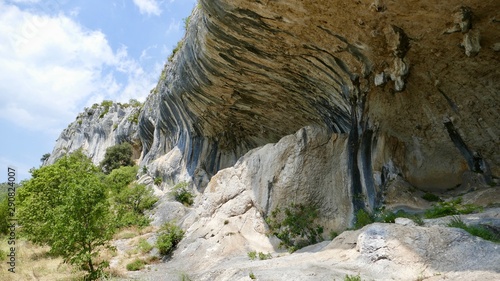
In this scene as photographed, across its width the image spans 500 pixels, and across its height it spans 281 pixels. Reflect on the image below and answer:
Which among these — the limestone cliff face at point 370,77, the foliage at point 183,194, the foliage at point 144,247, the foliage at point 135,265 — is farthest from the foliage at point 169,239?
the foliage at point 183,194

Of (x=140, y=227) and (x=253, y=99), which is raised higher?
(x=253, y=99)

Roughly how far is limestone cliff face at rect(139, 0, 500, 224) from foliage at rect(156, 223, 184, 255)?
4.07 meters

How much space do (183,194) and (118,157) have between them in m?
22.1

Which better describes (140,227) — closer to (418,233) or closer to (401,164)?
(401,164)

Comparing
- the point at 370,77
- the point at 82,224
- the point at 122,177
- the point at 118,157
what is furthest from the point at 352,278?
the point at 118,157

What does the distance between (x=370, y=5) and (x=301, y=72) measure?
16.2 feet

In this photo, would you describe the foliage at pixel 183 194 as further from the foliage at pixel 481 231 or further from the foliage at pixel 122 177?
the foliage at pixel 481 231

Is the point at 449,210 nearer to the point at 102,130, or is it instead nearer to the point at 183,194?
the point at 183,194

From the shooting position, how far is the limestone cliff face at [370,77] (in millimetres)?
12414

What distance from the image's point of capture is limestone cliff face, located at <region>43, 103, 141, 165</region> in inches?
1941

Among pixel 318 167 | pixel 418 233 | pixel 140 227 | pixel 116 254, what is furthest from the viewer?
pixel 140 227

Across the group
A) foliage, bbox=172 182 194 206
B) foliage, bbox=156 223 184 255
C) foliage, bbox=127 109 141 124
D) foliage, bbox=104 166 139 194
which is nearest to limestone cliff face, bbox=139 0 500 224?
foliage, bbox=156 223 184 255

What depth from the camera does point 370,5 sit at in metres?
12.0

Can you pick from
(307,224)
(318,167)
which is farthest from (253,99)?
(307,224)
